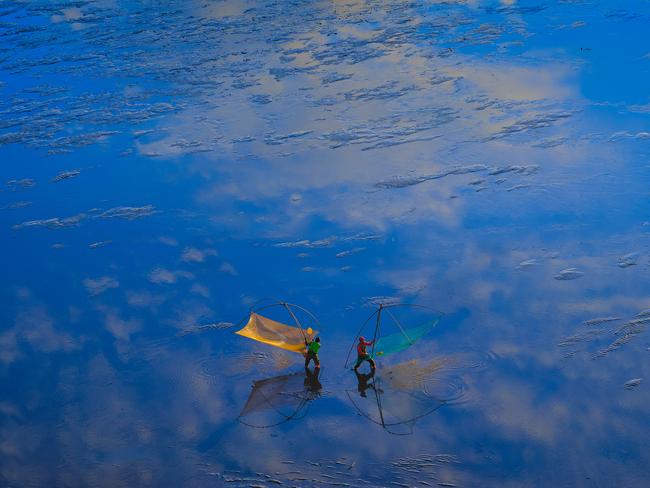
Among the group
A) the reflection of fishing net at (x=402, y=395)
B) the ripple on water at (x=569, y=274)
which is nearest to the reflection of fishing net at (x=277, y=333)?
the reflection of fishing net at (x=402, y=395)

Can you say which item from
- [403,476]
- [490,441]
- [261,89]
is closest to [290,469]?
[403,476]

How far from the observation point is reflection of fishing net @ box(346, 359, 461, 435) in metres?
8.08

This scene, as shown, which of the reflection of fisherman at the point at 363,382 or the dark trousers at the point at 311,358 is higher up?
the dark trousers at the point at 311,358

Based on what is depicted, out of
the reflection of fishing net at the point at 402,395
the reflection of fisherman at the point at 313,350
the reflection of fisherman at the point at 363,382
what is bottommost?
the reflection of fishing net at the point at 402,395

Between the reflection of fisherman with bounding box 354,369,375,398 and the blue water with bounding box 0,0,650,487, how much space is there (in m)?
0.09

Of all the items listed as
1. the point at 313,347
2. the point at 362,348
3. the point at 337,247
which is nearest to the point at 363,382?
the point at 362,348

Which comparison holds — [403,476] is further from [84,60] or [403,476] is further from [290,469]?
[84,60]

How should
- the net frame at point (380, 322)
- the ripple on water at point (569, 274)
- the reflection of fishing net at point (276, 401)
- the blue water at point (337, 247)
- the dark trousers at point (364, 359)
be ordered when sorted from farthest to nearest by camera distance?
the ripple on water at point (569, 274), the net frame at point (380, 322), the dark trousers at point (364, 359), the reflection of fishing net at point (276, 401), the blue water at point (337, 247)

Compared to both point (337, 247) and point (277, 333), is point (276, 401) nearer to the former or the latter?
point (277, 333)

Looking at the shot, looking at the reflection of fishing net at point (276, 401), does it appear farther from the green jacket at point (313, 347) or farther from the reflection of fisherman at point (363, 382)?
the reflection of fisherman at point (363, 382)

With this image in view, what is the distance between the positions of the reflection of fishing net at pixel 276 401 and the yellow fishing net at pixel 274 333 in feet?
1.22

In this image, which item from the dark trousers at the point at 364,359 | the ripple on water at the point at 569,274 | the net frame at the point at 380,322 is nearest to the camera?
the dark trousers at the point at 364,359

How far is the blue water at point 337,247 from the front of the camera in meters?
7.92

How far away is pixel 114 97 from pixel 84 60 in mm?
3262
